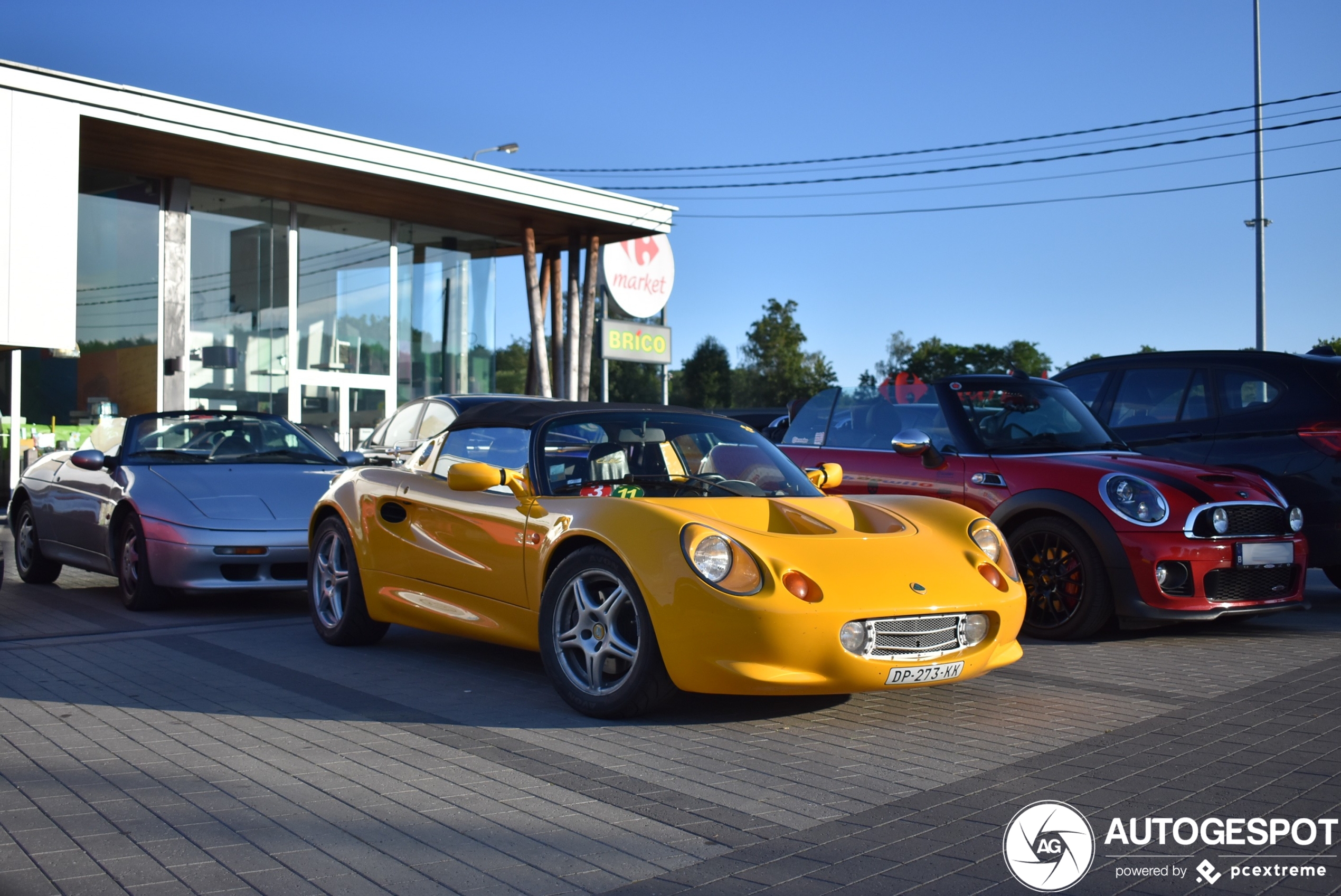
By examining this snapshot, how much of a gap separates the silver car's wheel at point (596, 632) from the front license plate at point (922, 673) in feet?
3.34

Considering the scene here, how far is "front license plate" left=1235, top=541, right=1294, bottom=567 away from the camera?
6.77m

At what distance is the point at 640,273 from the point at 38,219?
1536 centimetres

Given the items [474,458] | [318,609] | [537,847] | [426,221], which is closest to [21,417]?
[426,221]

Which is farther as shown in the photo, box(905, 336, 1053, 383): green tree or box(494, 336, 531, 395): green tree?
box(905, 336, 1053, 383): green tree

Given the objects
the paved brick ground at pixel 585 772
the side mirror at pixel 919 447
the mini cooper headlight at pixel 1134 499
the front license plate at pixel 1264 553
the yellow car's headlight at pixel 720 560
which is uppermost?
the side mirror at pixel 919 447

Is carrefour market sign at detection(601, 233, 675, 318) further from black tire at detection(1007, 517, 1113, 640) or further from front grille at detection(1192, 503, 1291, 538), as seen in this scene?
front grille at detection(1192, 503, 1291, 538)

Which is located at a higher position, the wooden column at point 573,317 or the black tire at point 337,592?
the wooden column at point 573,317

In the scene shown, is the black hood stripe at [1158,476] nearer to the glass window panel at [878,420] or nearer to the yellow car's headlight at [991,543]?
the glass window panel at [878,420]

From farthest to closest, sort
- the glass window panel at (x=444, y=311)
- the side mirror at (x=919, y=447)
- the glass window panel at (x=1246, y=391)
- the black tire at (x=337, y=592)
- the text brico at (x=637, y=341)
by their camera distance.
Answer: the text brico at (x=637, y=341)
the glass window panel at (x=444, y=311)
the glass window panel at (x=1246, y=391)
the side mirror at (x=919, y=447)
the black tire at (x=337, y=592)

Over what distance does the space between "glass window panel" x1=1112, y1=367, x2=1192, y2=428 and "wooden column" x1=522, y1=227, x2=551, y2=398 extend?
14.9 m

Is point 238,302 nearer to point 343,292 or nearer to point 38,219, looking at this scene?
point 343,292

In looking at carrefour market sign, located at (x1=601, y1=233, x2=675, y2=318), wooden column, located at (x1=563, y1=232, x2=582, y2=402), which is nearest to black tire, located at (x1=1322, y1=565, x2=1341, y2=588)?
wooden column, located at (x1=563, y1=232, x2=582, y2=402)

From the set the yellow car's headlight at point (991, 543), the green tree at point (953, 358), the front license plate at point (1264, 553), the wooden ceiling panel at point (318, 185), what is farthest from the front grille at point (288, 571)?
the green tree at point (953, 358)

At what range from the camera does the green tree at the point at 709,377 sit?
75938mm
